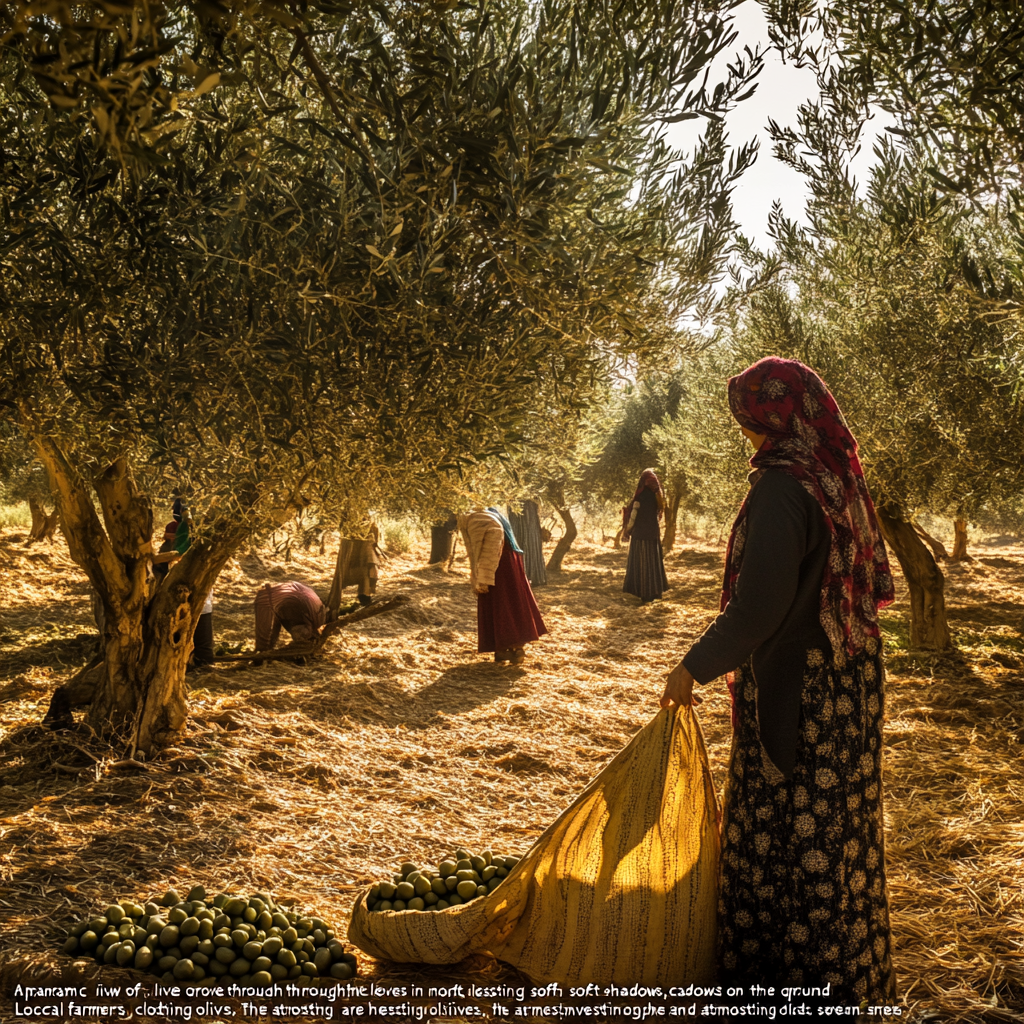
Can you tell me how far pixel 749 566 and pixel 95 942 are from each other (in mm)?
3131

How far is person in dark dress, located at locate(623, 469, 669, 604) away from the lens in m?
16.0

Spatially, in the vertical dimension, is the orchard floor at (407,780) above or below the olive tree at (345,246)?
below

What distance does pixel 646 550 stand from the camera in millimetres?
16422

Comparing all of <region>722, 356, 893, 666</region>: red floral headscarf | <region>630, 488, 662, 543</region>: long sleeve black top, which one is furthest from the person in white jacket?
<region>722, 356, 893, 666</region>: red floral headscarf

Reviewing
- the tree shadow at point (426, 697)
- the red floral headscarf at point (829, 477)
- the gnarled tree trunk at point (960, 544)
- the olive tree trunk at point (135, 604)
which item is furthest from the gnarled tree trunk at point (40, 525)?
the gnarled tree trunk at point (960, 544)

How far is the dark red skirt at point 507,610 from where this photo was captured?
401 inches

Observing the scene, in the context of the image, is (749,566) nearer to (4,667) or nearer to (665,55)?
(665,55)

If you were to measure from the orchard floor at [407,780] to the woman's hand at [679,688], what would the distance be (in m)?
1.45

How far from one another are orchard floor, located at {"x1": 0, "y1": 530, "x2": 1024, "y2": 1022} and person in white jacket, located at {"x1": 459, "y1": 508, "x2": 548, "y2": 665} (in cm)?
39

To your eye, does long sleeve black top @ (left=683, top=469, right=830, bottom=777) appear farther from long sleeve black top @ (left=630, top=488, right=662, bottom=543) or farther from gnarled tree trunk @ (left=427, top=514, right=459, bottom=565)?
gnarled tree trunk @ (left=427, top=514, right=459, bottom=565)

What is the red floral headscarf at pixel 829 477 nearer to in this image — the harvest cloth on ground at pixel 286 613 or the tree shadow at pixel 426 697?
the tree shadow at pixel 426 697

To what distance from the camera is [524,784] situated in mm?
6293

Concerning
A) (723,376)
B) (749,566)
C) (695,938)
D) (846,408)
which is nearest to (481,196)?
(749,566)

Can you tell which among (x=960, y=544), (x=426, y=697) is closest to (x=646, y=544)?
(x=426, y=697)
